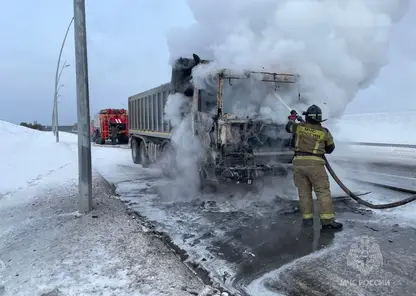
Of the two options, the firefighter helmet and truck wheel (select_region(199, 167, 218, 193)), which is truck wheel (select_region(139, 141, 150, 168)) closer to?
truck wheel (select_region(199, 167, 218, 193))

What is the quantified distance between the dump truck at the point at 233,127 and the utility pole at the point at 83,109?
2.13 metres

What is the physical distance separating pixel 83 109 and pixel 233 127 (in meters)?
2.49

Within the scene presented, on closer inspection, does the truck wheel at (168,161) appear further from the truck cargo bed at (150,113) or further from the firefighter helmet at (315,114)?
the firefighter helmet at (315,114)

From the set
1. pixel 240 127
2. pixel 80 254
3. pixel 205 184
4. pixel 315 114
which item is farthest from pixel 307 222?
pixel 80 254

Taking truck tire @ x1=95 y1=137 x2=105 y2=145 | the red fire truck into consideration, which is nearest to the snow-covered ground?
the red fire truck

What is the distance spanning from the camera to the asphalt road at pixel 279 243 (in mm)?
3410

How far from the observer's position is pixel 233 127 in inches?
257

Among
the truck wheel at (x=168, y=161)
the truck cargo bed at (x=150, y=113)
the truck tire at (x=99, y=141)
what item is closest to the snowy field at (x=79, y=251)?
the truck wheel at (x=168, y=161)

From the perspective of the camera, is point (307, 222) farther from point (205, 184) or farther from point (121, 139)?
point (121, 139)

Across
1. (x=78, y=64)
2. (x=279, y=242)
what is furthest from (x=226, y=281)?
(x=78, y=64)

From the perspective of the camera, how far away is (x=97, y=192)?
24.2 ft

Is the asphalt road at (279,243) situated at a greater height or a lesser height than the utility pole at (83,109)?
lesser

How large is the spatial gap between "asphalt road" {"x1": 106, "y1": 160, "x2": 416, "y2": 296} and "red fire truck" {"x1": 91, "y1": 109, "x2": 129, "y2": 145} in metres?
22.0

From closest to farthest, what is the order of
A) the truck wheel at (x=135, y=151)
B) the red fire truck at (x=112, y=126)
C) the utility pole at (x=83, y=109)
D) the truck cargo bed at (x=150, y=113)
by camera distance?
the utility pole at (x=83, y=109)
the truck cargo bed at (x=150, y=113)
the truck wheel at (x=135, y=151)
the red fire truck at (x=112, y=126)
